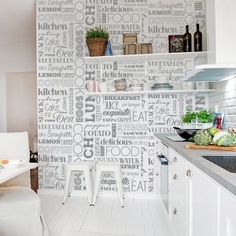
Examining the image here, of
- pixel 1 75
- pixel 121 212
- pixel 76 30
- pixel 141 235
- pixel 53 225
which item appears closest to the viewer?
pixel 141 235

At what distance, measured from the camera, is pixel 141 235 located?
2.47 m

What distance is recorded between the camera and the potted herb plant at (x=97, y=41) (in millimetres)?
3268

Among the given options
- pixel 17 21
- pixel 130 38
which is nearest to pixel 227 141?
pixel 130 38

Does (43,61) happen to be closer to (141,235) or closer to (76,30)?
(76,30)

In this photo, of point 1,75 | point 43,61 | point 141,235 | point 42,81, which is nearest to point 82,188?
point 141,235

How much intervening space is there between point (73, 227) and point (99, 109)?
1514 millimetres

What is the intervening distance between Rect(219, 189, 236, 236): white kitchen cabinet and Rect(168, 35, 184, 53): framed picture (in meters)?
2.52

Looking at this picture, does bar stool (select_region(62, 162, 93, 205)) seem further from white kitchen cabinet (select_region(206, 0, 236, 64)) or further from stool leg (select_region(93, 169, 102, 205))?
white kitchen cabinet (select_region(206, 0, 236, 64))

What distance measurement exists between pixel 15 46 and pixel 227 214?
5.28m

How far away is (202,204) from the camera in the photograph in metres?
1.36

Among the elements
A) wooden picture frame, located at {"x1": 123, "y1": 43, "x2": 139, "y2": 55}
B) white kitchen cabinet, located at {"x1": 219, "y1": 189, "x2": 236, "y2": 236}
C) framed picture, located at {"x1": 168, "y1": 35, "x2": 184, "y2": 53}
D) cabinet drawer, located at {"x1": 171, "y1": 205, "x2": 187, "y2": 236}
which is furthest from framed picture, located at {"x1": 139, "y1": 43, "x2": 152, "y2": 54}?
white kitchen cabinet, located at {"x1": 219, "y1": 189, "x2": 236, "y2": 236}

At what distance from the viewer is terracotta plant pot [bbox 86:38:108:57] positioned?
328cm

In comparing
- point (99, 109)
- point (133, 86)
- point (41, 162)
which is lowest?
point (41, 162)

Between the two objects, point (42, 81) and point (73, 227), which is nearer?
point (73, 227)
